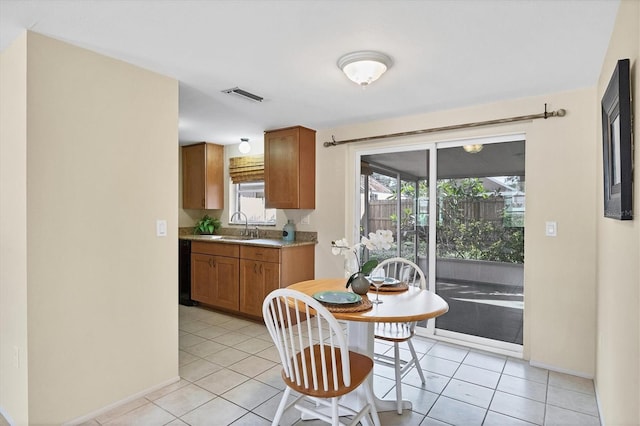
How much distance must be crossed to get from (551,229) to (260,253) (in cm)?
274

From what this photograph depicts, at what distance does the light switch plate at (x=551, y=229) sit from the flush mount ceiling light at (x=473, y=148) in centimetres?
89

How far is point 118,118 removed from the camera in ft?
7.36

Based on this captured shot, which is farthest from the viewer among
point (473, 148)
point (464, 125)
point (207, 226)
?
point (207, 226)

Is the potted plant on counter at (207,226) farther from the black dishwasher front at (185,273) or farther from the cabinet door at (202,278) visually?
the cabinet door at (202,278)

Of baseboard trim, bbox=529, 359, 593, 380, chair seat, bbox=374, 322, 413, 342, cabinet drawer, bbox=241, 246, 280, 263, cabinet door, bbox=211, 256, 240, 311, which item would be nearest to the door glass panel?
baseboard trim, bbox=529, 359, 593, 380

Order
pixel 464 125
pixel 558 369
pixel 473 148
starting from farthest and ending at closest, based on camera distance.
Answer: pixel 473 148 → pixel 464 125 → pixel 558 369

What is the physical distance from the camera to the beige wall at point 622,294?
1319 millimetres

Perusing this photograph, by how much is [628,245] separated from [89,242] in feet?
8.91

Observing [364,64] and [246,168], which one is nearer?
[364,64]

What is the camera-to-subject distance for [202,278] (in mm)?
4512

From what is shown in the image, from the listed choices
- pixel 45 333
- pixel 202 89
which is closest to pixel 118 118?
pixel 202 89

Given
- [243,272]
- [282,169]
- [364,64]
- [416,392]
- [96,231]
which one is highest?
[364,64]

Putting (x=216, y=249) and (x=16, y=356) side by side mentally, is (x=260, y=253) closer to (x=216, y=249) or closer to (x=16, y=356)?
(x=216, y=249)

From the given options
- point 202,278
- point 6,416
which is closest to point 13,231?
point 6,416
